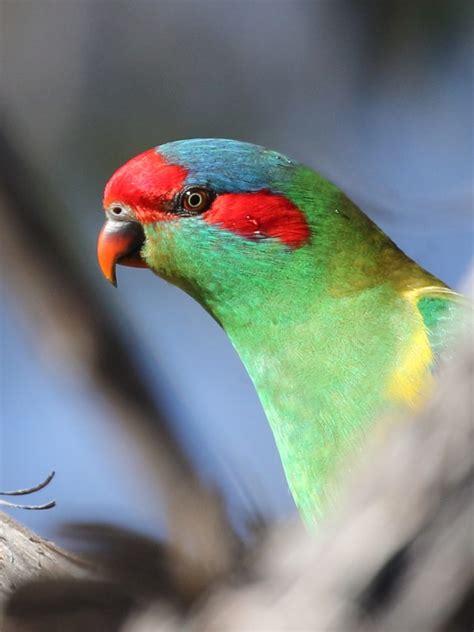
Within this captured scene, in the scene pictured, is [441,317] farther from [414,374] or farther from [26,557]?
[26,557]

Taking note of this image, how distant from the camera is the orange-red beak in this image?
11.2ft

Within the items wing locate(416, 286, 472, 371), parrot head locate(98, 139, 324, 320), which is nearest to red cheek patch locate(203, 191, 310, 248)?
parrot head locate(98, 139, 324, 320)

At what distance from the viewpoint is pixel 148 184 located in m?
3.30

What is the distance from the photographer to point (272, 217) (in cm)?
331

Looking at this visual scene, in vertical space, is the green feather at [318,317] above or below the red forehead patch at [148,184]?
below

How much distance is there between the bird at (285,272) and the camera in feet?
9.59

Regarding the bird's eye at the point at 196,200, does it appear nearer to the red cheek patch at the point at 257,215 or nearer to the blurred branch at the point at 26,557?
the red cheek patch at the point at 257,215

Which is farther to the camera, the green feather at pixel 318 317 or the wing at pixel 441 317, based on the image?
the green feather at pixel 318 317

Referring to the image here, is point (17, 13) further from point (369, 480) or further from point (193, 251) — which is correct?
point (369, 480)

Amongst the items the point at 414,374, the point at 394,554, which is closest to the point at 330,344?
the point at 414,374

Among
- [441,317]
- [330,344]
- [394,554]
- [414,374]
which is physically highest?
[441,317]

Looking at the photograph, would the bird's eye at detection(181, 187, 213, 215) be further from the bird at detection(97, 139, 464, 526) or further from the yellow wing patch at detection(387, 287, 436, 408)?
the yellow wing patch at detection(387, 287, 436, 408)

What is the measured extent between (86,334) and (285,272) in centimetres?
119

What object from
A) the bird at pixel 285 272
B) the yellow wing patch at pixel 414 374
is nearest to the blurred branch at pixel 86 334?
the bird at pixel 285 272
